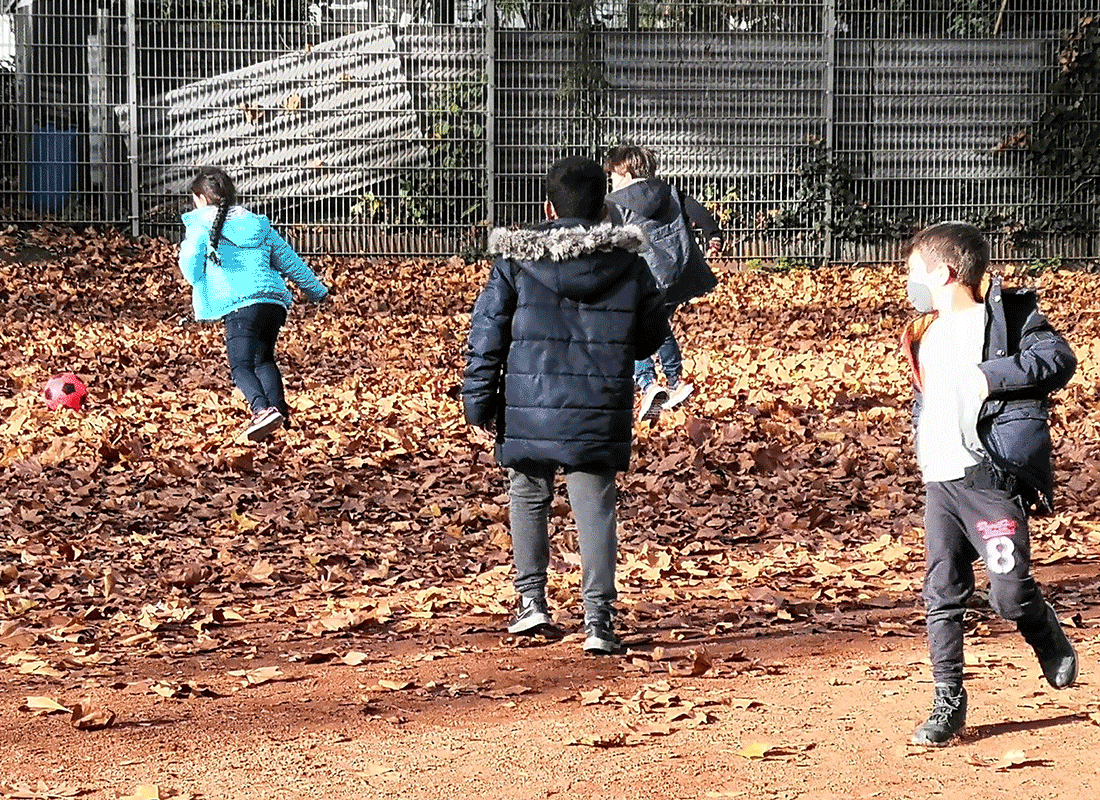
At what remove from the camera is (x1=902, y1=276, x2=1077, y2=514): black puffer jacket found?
448 cm

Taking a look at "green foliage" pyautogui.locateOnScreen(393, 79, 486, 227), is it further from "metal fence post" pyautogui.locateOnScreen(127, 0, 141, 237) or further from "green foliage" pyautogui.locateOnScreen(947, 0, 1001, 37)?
"green foliage" pyautogui.locateOnScreen(947, 0, 1001, 37)

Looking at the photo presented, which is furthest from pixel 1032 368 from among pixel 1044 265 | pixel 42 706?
pixel 1044 265

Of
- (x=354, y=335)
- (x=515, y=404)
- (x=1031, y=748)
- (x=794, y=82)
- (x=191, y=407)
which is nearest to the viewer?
(x=1031, y=748)

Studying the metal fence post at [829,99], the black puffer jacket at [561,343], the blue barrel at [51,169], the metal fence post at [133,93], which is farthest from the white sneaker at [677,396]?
the blue barrel at [51,169]

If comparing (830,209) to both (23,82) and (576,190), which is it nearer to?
(23,82)

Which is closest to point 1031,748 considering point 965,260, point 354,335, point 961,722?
point 961,722

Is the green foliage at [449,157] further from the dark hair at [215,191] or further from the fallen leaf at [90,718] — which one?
the fallen leaf at [90,718]

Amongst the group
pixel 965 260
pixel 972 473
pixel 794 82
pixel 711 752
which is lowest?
pixel 711 752

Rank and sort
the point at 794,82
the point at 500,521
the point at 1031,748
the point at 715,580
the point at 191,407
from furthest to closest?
the point at 794,82, the point at 191,407, the point at 500,521, the point at 715,580, the point at 1031,748

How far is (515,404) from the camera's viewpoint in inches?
229

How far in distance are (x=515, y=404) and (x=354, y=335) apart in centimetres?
902

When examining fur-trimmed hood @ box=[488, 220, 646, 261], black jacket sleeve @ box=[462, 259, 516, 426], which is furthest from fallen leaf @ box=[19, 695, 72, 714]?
fur-trimmed hood @ box=[488, 220, 646, 261]

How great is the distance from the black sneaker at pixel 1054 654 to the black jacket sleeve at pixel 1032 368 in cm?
70

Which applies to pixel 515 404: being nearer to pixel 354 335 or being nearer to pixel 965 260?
pixel 965 260
